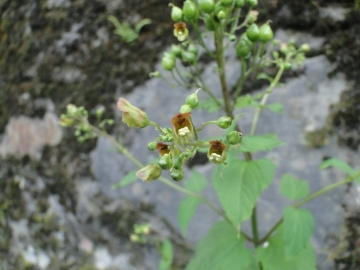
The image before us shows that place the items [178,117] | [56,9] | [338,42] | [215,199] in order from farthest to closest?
1. [56,9]
2. [215,199]
3. [338,42]
4. [178,117]

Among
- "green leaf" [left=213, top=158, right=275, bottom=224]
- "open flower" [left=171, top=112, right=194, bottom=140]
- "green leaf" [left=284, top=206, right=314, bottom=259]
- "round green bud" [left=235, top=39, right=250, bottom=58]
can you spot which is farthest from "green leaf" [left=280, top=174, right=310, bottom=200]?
"open flower" [left=171, top=112, right=194, bottom=140]

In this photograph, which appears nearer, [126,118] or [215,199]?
[126,118]

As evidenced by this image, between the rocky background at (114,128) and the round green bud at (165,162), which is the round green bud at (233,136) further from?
the rocky background at (114,128)

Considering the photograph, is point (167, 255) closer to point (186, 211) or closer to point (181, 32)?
point (186, 211)

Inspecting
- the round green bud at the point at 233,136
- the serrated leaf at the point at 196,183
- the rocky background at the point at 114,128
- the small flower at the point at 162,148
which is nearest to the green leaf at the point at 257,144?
the round green bud at the point at 233,136

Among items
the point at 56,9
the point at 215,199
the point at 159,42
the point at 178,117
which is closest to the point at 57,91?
the point at 56,9

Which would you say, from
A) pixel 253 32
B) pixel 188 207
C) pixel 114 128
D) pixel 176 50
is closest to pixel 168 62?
pixel 176 50

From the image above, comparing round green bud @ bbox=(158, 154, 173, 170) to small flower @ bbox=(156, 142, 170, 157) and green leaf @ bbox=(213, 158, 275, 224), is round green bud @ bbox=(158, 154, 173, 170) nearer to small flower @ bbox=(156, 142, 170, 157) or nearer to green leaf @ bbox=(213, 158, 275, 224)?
small flower @ bbox=(156, 142, 170, 157)

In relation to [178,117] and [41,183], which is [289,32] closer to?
[178,117]

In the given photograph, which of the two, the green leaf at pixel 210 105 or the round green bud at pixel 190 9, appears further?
the green leaf at pixel 210 105
